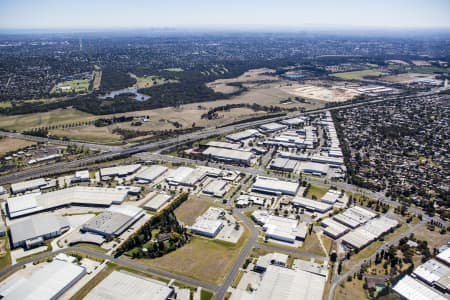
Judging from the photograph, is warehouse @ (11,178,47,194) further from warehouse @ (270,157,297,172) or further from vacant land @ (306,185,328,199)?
vacant land @ (306,185,328,199)

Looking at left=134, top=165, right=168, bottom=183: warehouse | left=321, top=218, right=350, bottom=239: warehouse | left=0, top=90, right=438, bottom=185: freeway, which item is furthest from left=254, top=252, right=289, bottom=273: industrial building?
left=0, top=90, right=438, bottom=185: freeway

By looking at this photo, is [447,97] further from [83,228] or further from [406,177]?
[83,228]

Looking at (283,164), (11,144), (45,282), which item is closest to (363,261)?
(283,164)

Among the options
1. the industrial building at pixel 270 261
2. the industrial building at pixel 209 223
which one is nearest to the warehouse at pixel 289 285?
the industrial building at pixel 270 261

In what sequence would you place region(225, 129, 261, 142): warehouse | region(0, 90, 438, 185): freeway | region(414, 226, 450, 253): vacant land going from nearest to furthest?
region(414, 226, 450, 253): vacant land → region(0, 90, 438, 185): freeway → region(225, 129, 261, 142): warehouse

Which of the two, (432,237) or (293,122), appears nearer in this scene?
(432,237)

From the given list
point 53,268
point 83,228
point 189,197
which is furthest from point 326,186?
point 53,268

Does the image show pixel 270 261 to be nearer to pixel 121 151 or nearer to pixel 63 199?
pixel 63 199
